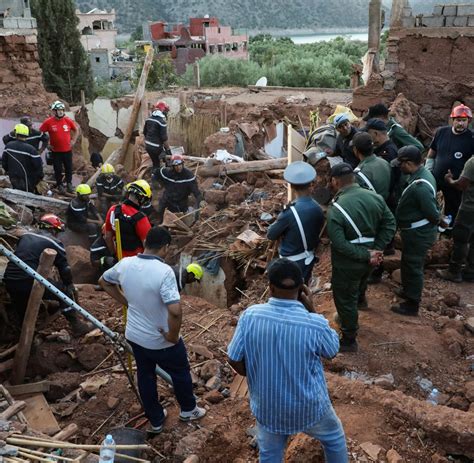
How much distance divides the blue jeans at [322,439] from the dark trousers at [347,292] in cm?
172

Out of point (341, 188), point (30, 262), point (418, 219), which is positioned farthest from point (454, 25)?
point (30, 262)

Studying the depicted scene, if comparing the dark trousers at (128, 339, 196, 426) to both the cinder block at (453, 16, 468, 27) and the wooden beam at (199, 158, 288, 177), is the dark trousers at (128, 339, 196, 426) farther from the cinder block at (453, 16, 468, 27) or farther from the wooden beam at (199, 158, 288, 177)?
the cinder block at (453, 16, 468, 27)

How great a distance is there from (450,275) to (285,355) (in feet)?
13.6

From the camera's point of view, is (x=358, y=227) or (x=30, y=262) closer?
(x=358, y=227)

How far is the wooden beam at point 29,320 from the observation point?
15.7 feet

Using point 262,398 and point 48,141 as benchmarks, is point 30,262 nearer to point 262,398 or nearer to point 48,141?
point 262,398

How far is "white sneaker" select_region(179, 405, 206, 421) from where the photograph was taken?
414 cm

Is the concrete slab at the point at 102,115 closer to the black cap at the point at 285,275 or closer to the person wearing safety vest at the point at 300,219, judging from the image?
the person wearing safety vest at the point at 300,219

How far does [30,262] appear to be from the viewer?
16.7 ft

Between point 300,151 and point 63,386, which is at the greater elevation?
point 300,151

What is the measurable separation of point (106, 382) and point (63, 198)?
22.1ft

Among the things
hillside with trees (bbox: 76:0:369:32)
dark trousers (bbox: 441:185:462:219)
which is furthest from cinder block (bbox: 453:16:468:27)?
hillside with trees (bbox: 76:0:369:32)

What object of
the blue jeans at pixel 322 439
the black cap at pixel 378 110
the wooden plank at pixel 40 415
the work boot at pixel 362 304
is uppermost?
the black cap at pixel 378 110

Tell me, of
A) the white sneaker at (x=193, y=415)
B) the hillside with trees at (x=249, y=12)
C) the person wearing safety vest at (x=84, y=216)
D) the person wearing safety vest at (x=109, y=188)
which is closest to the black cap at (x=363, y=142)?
the white sneaker at (x=193, y=415)
